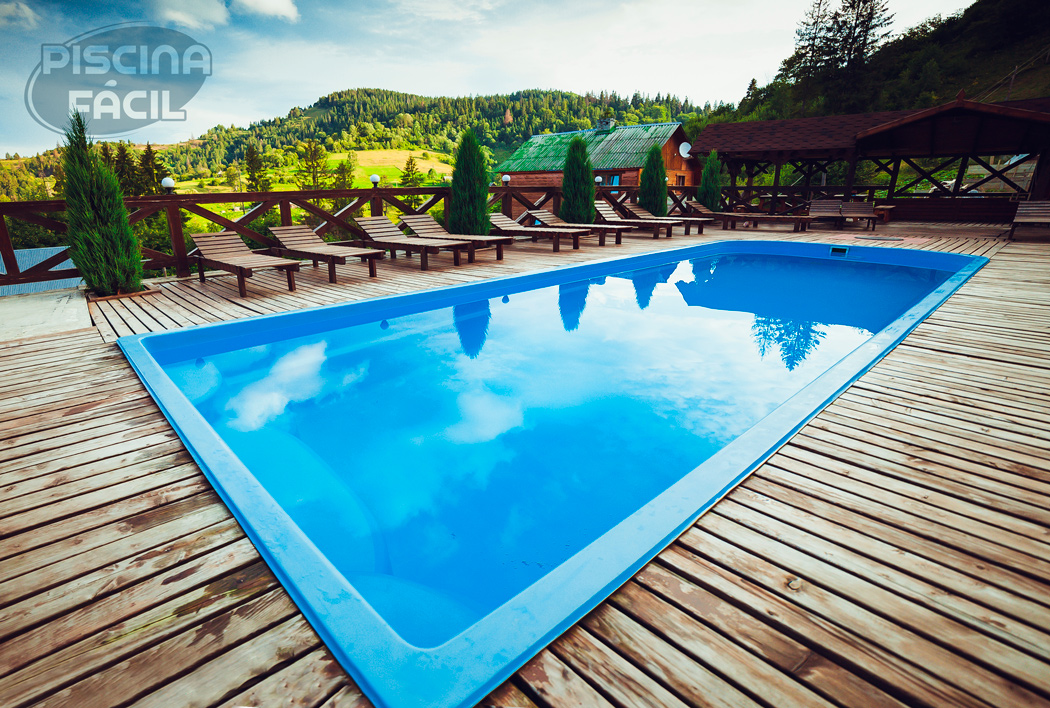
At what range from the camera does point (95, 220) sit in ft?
18.3

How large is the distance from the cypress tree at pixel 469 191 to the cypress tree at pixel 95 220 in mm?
4920

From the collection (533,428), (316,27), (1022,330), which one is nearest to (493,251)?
(533,428)

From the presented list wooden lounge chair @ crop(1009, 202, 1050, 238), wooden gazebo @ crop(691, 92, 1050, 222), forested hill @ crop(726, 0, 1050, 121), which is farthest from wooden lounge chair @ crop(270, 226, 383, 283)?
forested hill @ crop(726, 0, 1050, 121)

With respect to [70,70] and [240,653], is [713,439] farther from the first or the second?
[70,70]

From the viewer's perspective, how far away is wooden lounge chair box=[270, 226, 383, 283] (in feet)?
21.7

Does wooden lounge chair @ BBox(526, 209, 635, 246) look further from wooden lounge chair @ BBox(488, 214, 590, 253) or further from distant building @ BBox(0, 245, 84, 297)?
distant building @ BBox(0, 245, 84, 297)

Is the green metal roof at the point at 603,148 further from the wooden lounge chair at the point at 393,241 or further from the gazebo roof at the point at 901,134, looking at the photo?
the wooden lounge chair at the point at 393,241

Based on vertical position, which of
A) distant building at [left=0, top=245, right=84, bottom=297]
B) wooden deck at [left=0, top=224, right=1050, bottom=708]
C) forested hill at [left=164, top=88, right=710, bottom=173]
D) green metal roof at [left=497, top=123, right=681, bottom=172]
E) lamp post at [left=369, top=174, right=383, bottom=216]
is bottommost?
wooden deck at [left=0, top=224, right=1050, bottom=708]

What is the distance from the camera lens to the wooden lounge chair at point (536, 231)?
30.9ft

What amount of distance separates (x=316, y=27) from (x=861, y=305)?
34305 millimetres

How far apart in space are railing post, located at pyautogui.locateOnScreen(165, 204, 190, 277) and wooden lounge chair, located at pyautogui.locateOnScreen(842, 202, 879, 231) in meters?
13.7

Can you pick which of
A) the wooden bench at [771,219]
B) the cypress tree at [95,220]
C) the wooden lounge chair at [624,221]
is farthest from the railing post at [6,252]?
the wooden bench at [771,219]

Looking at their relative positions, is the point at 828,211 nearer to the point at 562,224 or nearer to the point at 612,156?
the point at 562,224

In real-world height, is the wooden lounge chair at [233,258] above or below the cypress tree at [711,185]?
below
